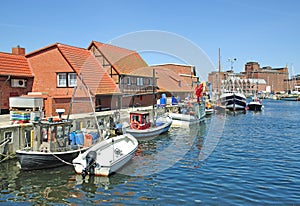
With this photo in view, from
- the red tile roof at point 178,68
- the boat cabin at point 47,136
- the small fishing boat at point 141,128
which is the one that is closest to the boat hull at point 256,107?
the red tile roof at point 178,68

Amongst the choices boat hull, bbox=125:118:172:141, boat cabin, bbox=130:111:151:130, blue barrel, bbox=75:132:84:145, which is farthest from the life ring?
blue barrel, bbox=75:132:84:145

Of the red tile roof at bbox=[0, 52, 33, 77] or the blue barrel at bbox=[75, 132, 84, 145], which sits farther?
the red tile roof at bbox=[0, 52, 33, 77]

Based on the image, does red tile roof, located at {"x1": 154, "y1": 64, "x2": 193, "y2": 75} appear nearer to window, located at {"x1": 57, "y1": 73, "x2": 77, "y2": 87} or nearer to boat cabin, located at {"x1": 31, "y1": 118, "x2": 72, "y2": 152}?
window, located at {"x1": 57, "y1": 73, "x2": 77, "y2": 87}

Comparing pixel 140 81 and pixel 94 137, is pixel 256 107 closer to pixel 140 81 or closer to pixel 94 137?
pixel 140 81

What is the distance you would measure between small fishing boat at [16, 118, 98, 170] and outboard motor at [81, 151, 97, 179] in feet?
6.30

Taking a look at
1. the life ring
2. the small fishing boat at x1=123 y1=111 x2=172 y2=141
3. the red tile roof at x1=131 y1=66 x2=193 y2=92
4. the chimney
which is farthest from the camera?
the red tile roof at x1=131 y1=66 x2=193 y2=92

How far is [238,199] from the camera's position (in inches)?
521

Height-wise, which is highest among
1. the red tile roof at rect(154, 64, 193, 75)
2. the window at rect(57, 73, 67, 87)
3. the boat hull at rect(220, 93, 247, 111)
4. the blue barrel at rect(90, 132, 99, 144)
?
the red tile roof at rect(154, 64, 193, 75)

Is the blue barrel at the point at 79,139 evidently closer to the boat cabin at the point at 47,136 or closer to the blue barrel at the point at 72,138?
the blue barrel at the point at 72,138

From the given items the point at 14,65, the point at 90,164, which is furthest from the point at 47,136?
the point at 14,65

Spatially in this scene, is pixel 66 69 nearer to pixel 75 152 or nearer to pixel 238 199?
pixel 75 152

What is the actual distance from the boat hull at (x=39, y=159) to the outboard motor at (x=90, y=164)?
1.92 meters

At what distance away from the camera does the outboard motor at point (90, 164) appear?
15.8 m

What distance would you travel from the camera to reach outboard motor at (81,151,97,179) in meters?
15.8
